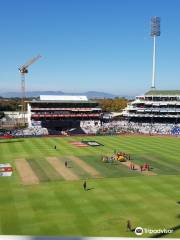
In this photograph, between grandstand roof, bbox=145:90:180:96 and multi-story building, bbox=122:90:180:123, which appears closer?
multi-story building, bbox=122:90:180:123

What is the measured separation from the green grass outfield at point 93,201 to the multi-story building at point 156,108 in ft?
218

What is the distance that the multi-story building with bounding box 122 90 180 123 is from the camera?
129000 mm

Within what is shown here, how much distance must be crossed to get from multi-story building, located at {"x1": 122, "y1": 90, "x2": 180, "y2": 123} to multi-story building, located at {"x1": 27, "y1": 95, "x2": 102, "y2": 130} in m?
13.0

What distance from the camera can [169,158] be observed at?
213 feet

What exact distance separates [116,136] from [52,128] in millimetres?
30835

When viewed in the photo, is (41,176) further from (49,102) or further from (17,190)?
(49,102)

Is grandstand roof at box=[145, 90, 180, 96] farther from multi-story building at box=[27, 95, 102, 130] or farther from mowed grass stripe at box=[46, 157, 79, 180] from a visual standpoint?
mowed grass stripe at box=[46, 157, 79, 180]

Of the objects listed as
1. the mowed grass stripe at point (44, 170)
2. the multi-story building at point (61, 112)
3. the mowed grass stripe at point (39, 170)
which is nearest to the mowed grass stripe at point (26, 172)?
the mowed grass stripe at point (39, 170)

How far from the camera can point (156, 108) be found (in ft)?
430

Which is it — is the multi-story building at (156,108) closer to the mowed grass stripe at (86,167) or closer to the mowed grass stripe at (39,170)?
the mowed grass stripe at (86,167)

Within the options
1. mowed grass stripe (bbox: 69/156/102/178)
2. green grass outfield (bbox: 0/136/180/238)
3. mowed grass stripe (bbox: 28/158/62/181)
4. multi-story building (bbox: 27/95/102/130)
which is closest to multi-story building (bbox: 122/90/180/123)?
multi-story building (bbox: 27/95/102/130)

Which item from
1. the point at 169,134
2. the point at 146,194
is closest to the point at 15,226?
the point at 146,194

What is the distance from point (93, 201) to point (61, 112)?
298ft

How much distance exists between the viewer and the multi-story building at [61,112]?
12500 centimetres
